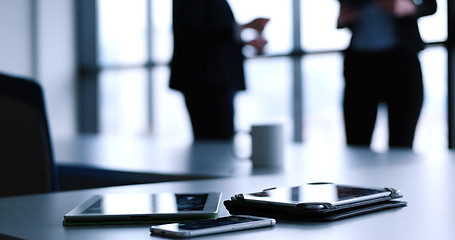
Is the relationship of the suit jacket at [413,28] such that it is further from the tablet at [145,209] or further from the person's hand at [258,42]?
the tablet at [145,209]

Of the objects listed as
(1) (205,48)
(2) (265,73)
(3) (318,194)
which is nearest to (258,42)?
(1) (205,48)

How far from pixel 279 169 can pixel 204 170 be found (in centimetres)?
18

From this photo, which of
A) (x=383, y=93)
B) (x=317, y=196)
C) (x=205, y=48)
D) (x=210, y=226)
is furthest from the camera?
(x=383, y=93)

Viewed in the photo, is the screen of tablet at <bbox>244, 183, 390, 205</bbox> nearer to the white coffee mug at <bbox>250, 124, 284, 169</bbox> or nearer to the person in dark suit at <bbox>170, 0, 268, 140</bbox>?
the white coffee mug at <bbox>250, 124, 284, 169</bbox>

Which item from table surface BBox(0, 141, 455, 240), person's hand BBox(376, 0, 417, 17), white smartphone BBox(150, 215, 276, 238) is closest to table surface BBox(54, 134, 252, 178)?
table surface BBox(0, 141, 455, 240)

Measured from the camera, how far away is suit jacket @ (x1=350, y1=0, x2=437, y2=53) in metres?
2.54

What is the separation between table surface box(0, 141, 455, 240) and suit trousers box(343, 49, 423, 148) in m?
1.30

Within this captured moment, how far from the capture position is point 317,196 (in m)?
0.69

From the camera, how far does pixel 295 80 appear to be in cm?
530

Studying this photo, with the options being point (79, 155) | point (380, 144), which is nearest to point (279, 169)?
point (79, 155)

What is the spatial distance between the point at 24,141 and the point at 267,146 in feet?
2.19

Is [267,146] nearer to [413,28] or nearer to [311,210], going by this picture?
[311,210]

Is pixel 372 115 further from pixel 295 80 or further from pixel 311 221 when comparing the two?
pixel 295 80

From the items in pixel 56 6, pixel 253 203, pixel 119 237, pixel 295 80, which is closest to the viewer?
pixel 119 237
